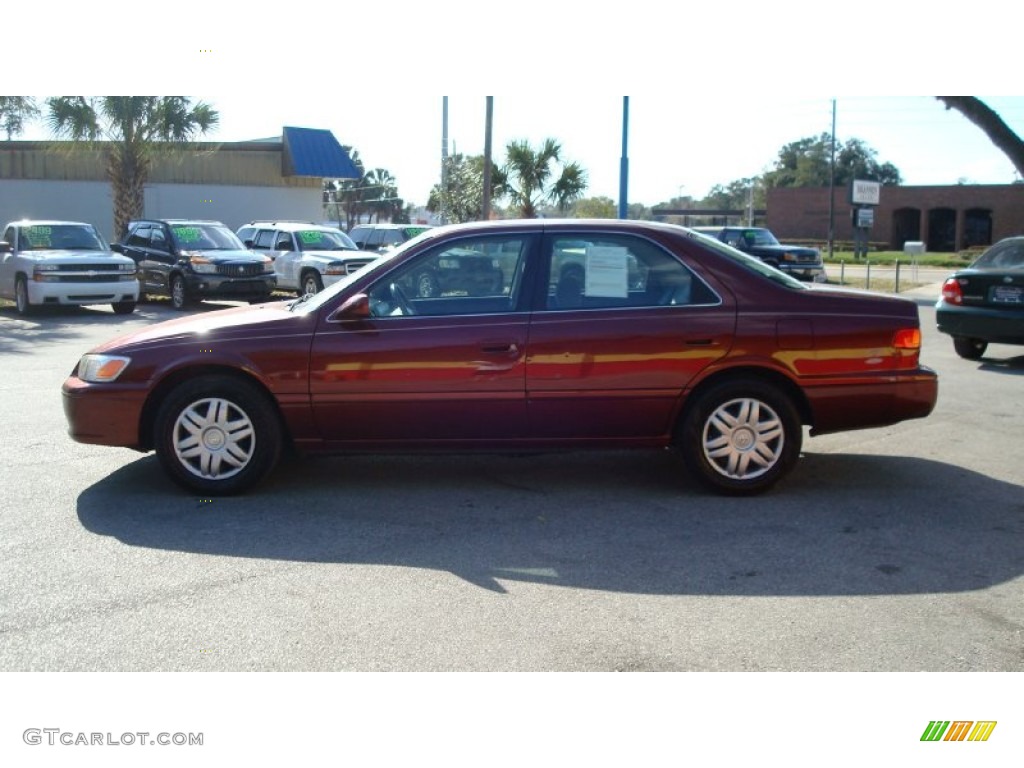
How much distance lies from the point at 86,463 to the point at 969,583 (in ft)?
17.8

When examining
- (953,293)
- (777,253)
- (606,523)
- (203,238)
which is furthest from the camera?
(777,253)

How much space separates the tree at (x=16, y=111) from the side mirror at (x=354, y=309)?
2781 cm

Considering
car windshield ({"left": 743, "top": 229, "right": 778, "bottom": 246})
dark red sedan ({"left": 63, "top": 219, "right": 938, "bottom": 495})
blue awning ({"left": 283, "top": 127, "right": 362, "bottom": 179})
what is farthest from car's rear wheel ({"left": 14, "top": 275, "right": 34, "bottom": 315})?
blue awning ({"left": 283, "top": 127, "right": 362, "bottom": 179})

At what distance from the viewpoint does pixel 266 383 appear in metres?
6.17

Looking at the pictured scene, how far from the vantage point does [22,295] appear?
18.5 metres

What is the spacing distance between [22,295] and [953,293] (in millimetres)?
14906

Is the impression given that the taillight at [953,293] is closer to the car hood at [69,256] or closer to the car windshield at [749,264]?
the car windshield at [749,264]

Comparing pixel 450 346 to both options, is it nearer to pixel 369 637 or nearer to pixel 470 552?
pixel 470 552

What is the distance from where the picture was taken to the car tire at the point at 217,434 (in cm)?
619

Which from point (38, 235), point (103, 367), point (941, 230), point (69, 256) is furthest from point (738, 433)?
point (941, 230)

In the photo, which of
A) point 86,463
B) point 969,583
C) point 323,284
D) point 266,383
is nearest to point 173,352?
point 266,383

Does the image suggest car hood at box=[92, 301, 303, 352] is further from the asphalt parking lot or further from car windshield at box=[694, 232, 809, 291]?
car windshield at box=[694, 232, 809, 291]

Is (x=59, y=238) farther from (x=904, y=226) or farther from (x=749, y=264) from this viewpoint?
(x=904, y=226)

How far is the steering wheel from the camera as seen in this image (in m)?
6.25
